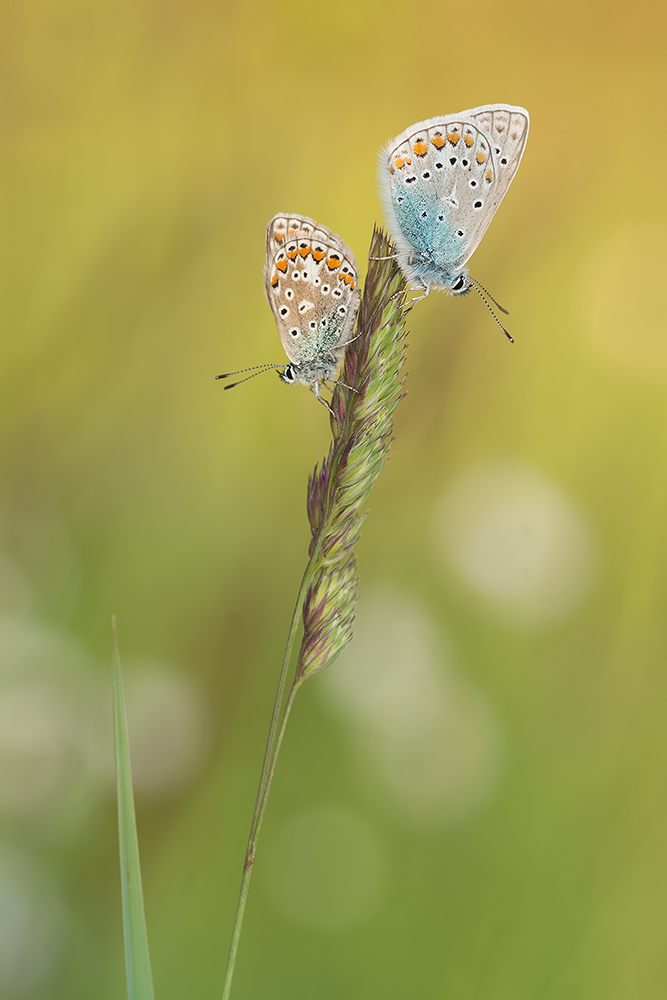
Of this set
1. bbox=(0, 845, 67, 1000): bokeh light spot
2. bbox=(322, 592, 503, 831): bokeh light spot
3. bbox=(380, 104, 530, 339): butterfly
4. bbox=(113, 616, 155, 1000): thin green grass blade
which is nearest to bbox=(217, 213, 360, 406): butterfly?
bbox=(380, 104, 530, 339): butterfly

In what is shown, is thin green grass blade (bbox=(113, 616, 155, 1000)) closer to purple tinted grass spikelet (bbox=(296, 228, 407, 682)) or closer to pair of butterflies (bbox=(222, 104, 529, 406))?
purple tinted grass spikelet (bbox=(296, 228, 407, 682))

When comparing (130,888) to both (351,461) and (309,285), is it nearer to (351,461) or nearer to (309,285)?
(351,461)

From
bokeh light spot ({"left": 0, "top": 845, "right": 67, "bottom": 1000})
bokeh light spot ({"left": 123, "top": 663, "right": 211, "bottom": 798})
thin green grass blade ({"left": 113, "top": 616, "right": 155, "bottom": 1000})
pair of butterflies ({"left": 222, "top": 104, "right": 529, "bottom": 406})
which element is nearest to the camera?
thin green grass blade ({"left": 113, "top": 616, "right": 155, "bottom": 1000})

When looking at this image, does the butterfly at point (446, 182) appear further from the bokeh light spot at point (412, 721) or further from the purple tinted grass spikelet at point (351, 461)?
the bokeh light spot at point (412, 721)

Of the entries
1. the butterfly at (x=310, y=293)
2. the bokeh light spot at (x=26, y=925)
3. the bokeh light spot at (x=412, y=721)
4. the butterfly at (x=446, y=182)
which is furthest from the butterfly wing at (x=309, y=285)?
the bokeh light spot at (x=26, y=925)

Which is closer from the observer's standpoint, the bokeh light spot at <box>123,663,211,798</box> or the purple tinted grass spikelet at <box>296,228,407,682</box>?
the purple tinted grass spikelet at <box>296,228,407,682</box>

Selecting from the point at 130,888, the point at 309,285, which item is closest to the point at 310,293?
the point at 309,285
